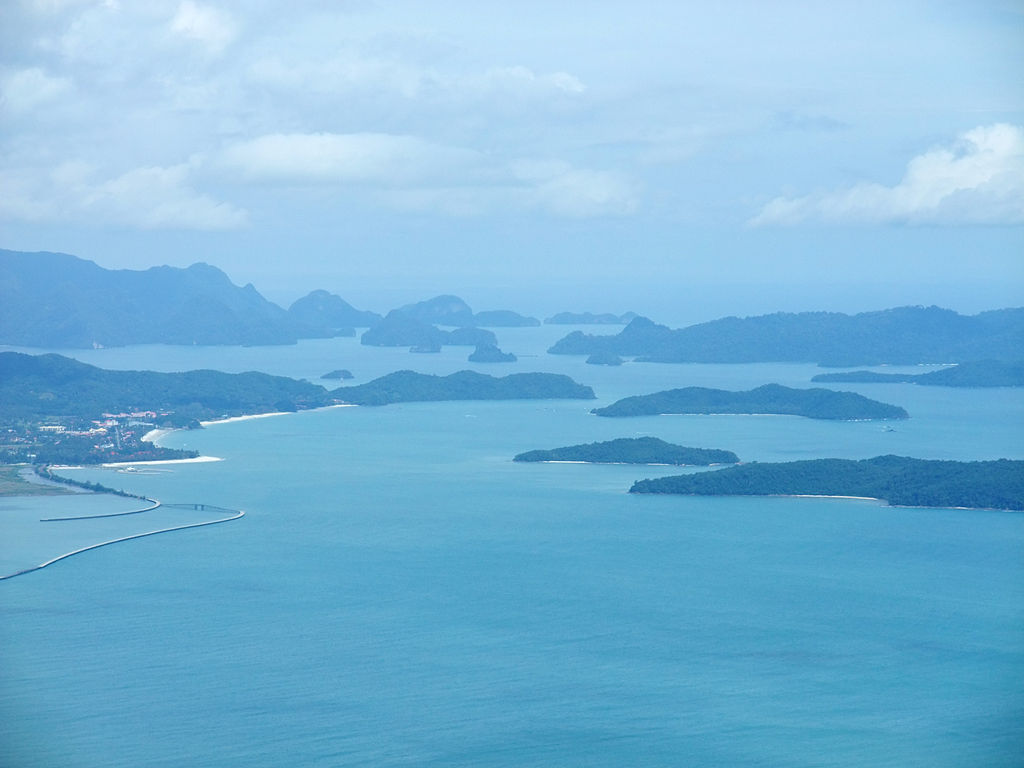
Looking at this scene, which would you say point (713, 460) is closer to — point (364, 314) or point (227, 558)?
point (227, 558)

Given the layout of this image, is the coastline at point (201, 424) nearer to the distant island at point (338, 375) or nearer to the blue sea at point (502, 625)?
the blue sea at point (502, 625)

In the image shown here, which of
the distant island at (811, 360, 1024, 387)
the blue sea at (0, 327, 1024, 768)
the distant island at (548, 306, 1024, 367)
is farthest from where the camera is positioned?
the distant island at (548, 306, 1024, 367)

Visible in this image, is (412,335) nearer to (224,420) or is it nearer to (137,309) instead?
(137,309)

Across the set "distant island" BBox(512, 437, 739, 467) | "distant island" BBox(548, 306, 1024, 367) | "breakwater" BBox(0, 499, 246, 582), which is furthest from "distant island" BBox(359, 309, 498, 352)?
"breakwater" BBox(0, 499, 246, 582)

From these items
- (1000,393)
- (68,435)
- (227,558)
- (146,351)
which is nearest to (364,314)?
(146,351)

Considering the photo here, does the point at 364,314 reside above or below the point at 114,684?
above

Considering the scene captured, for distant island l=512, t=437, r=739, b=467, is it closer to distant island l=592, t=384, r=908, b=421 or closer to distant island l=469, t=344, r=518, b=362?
distant island l=592, t=384, r=908, b=421

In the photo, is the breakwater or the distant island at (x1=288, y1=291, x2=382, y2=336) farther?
the distant island at (x1=288, y1=291, x2=382, y2=336)
